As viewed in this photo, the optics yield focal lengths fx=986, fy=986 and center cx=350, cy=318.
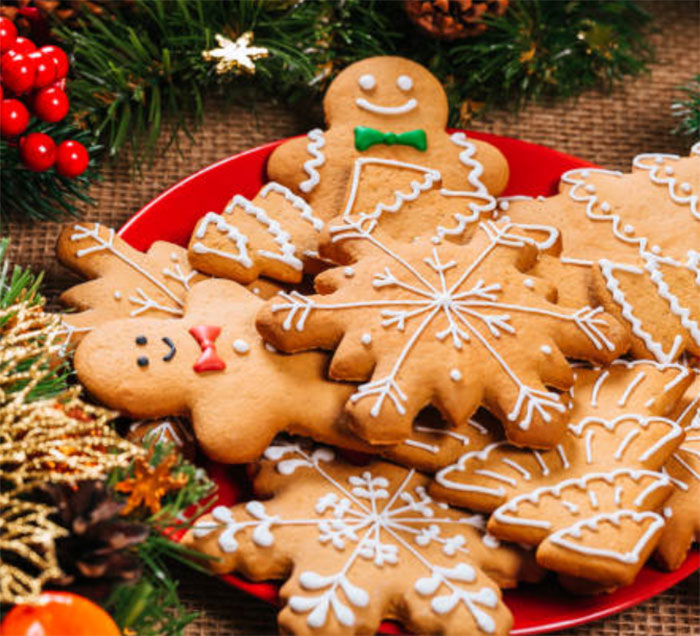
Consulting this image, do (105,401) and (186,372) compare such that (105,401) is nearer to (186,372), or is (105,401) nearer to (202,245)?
(186,372)

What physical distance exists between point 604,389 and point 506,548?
26 centimetres

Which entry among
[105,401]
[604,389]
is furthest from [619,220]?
[105,401]

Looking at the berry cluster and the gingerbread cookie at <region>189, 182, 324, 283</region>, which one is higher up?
the berry cluster

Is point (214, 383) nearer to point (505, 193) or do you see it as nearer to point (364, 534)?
point (364, 534)

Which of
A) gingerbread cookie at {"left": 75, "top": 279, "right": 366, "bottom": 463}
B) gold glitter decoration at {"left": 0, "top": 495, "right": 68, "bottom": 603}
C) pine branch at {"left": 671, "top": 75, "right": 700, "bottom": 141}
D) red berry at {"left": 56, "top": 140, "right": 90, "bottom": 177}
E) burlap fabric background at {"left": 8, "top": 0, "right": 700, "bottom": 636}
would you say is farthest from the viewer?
pine branch at {"left": 671, "top": 75, "right": 700, "bottom": 141}

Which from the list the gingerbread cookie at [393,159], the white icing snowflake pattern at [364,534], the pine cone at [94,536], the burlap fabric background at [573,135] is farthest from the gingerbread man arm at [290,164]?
the pine cone at [94,536]

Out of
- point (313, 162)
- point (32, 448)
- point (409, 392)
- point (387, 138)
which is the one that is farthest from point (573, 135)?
point (32, 448)

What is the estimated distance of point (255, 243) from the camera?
1395 millimetres

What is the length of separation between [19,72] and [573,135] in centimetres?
96

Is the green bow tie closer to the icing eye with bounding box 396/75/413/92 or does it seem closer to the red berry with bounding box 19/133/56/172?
the icing eye with bounding box 396/75/413/92

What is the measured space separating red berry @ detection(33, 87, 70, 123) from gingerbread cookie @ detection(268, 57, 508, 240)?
315mm

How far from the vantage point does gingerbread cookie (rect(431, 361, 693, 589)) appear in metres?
1.18

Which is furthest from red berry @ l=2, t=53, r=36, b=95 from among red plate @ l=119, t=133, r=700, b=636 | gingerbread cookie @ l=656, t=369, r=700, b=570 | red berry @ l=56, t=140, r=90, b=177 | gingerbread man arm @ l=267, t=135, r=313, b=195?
gingerbread cookie @ l=656, t=369, r=700, b=570

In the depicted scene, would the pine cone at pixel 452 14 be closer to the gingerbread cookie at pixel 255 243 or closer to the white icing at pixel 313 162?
the white icing at pixel 313 162
